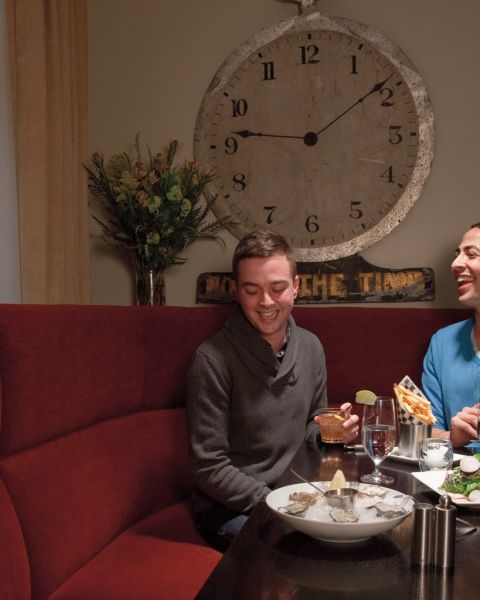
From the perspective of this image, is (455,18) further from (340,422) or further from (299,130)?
(340,422)

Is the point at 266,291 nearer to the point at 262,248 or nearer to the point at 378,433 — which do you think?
the point at 262,248

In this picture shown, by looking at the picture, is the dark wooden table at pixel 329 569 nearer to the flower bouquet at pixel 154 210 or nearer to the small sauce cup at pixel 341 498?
the small sauce cup at pixel 341 498

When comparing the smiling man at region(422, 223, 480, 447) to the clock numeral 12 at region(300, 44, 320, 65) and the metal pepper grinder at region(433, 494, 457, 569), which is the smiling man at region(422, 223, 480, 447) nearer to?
the clock numeral 12 at region(300, 44, 320, 65)

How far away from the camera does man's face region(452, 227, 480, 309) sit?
2199 mm

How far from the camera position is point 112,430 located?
6.48 feet

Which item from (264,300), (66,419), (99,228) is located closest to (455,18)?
(264,300)

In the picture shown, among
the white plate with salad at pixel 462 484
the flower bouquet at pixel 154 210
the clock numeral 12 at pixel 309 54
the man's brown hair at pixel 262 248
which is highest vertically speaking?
the clock numeral 12 at pixel 309 54

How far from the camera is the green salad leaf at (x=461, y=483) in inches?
50.7

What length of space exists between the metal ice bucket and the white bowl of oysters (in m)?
0.42

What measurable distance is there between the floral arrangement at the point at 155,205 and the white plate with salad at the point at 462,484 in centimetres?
164

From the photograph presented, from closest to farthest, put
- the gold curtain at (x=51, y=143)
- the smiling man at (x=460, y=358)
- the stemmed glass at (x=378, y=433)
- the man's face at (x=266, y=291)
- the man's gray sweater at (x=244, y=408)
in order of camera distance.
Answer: the stemmed glass at (x=378, y=433) → the man's gray sweater at (x=244, y=408) → the man's face at (x=266, y=291) → the smiling man at (x=460, y=358) → the gold curtain at (x=51, y=143)

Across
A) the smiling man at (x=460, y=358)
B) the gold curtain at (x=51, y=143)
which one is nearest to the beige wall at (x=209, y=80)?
the gold curtain at (x=51, y=143)

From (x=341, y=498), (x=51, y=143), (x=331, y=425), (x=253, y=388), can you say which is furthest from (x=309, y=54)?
(x=341, y=498)

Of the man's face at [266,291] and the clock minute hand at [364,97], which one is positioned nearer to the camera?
the man's face at [266,291]
